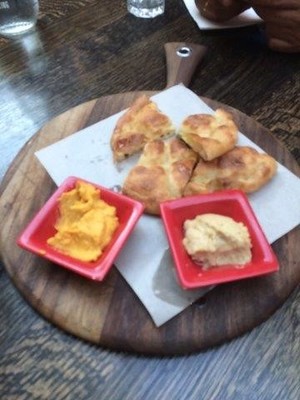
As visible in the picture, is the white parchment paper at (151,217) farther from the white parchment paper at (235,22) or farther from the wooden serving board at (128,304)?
the white parchment paper at (235,22)

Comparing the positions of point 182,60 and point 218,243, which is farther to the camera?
point 182,60

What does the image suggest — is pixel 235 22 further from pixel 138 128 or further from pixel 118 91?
pixel 138 128

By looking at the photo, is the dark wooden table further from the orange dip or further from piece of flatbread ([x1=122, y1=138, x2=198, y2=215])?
piece of flatbread ([x1=122, y1=138, x2=198, y2=215])

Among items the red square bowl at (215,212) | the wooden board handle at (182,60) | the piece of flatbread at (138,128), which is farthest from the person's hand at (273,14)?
the red square bowl at (215,212)

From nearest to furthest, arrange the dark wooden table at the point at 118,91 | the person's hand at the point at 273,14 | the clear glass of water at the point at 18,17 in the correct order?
the dark wooden table at the point at 118,91, the person's hand at the point at 273,14, the clear glass of water at the point at 18,17

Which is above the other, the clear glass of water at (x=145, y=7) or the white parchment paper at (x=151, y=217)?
the clear glass of water at (x=145, y=7)

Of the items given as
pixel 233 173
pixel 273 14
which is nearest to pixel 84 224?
pixel 233 173
